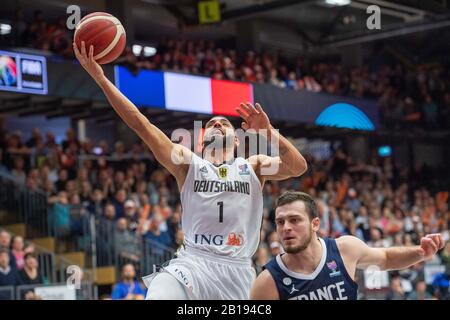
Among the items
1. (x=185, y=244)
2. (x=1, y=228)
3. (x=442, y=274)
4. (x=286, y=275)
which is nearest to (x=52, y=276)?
(x=1, y=228)

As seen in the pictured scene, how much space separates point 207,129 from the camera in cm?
666

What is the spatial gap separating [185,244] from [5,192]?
34.3ft

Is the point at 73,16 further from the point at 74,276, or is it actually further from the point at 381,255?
the point at 381,255

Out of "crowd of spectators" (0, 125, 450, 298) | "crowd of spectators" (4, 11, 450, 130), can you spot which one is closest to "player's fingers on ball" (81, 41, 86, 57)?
"crowd of spectators" (0, 125, 450, 298)

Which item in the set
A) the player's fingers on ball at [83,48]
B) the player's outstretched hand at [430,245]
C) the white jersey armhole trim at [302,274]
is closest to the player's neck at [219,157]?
the player's fingers on ball at [83,48]

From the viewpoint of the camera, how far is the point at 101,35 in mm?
6785

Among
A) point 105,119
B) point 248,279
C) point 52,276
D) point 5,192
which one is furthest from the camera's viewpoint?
point 105,119

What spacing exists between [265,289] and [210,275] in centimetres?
104

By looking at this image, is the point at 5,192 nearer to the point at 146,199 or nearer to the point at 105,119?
the point at 146,199

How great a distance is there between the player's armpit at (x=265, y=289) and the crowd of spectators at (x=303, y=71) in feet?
40.3

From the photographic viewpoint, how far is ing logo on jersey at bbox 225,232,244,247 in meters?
6.48

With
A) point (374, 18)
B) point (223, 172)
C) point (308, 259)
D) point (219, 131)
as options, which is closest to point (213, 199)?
point (223, 172)

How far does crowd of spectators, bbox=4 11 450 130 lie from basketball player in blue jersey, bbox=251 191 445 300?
12.1 metres

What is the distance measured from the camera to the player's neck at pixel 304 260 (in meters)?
5.57
